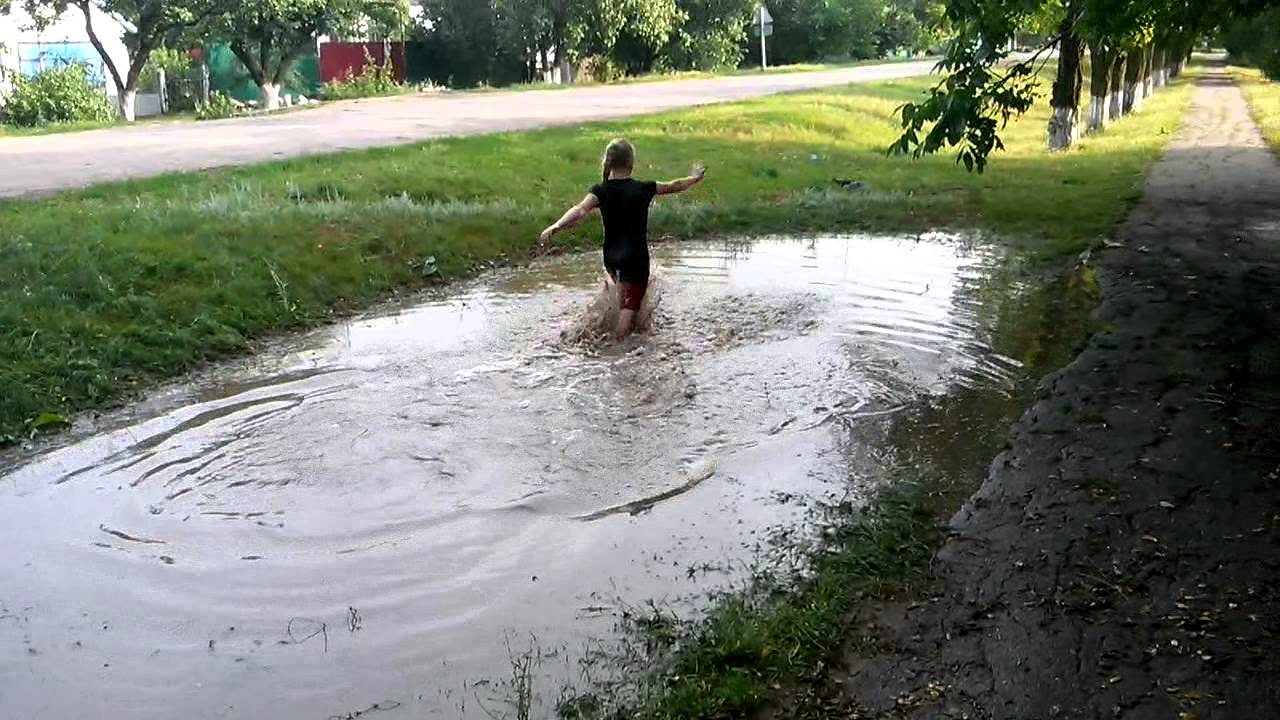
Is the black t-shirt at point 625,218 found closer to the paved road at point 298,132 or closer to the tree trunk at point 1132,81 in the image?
the paved road at point 298,132

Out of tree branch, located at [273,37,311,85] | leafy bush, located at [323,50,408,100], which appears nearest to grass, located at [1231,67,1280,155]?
leafy bush, located at [323,50,408,100]

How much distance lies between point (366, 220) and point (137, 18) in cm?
2739

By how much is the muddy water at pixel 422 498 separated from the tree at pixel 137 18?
28.9m

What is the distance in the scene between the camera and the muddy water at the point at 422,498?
414 cm

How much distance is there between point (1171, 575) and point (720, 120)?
733 inches

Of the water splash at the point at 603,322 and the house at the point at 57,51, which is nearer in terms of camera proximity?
the water splash at the point at 603,322

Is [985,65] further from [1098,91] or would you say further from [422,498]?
[1098,91]

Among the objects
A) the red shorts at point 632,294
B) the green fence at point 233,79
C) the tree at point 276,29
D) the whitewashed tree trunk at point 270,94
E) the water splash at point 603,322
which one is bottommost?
the water splash at point 603,322

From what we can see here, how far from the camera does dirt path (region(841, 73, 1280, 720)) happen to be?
12.2 ft

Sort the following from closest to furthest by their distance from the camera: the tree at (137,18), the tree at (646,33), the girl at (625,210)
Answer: the girl at (625,210) → the tree at (137,18) → the tree at (646,33)

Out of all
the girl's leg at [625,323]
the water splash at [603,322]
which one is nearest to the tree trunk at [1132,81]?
the water splash at [603,322]

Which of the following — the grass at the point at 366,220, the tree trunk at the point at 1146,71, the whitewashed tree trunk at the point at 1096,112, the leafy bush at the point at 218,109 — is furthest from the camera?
the tree trunk at the point at 1146,71

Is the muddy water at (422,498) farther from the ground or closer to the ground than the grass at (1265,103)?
closer to the ground

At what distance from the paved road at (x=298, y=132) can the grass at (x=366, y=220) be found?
59.8 inches
